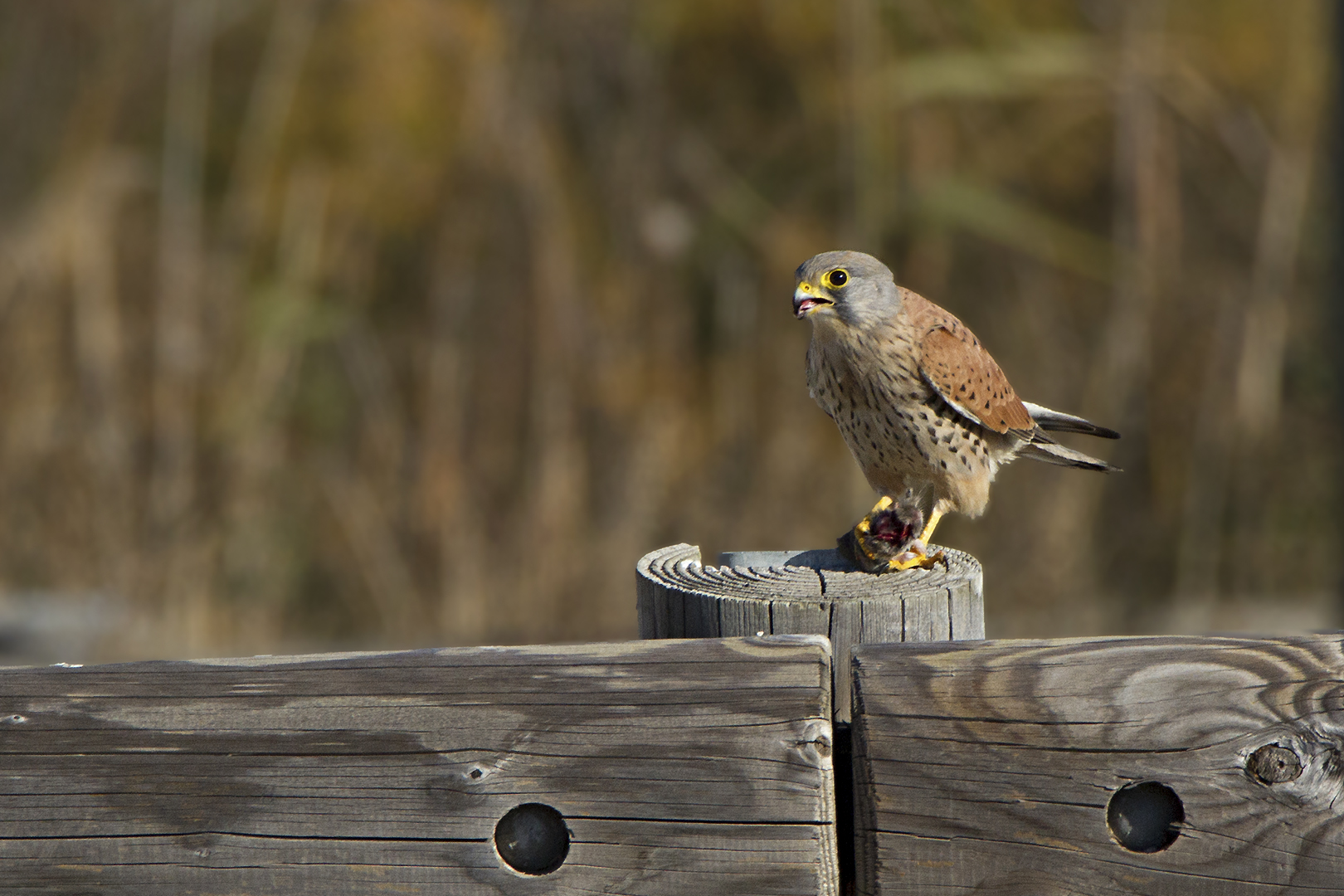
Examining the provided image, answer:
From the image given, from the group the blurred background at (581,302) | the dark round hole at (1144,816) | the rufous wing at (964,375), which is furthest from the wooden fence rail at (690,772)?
the blurred background at (581,302)

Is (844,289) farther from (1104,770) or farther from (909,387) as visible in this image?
(1104,770)

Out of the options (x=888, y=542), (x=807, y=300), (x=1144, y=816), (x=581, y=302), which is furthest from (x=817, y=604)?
(x=581, y=302)

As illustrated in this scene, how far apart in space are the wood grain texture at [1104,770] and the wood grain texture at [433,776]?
9 centimetres

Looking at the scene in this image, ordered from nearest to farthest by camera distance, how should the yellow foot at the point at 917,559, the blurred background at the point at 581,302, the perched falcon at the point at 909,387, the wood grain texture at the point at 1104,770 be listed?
1. the wood grain texture at the point at 1104,770
2. the yellow foot at the point at 917,559
3. the perched falcon at the point at 909,387
4. the blurred background at the point at 581,302

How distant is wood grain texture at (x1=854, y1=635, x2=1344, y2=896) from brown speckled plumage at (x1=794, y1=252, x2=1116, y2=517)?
137cm

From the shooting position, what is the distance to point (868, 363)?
8.89 ft

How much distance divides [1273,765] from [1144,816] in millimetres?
133

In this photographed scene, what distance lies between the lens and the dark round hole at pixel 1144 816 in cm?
132

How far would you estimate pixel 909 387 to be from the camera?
2707 millimetres

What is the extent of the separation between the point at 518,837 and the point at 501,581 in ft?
11.0

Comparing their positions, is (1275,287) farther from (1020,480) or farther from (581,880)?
(581,880)

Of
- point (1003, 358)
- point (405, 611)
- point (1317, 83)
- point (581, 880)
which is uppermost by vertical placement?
point (1317, 83)

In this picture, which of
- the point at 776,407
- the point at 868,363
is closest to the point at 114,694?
the point at 868,363

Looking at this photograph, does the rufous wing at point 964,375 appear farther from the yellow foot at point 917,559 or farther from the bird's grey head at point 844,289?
the yellow foot at point 917,559
